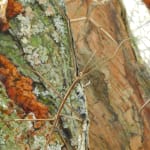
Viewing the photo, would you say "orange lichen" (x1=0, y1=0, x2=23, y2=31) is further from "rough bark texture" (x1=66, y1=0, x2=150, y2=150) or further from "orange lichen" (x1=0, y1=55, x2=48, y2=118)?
"rough bark texture" (x1=66, y1=0, x2=150, y2=150)

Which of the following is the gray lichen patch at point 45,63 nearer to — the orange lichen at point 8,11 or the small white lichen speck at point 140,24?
the orange lichen at point 8,11

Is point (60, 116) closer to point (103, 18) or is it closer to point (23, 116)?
point (23, 116)

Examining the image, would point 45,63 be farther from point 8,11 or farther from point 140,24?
point 140,24

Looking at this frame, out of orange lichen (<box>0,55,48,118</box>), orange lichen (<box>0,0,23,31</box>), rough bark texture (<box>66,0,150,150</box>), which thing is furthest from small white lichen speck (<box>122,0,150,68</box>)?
orange lichen (<box>0,55,48,118</box>)

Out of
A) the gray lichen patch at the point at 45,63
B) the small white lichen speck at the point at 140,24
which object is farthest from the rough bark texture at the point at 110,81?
the gray lichen patch at the point at 45,63

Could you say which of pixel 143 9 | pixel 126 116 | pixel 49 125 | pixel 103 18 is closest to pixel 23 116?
pixel 49 125

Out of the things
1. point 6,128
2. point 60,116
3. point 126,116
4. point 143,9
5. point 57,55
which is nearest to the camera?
point 6,128

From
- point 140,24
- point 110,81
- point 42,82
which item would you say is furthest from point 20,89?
point 140,24
